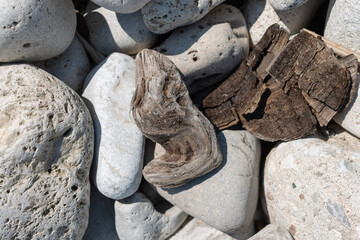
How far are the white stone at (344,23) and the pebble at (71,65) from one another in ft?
6.20

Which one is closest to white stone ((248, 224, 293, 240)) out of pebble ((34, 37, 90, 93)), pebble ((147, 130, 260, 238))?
pebble ((147, 130, 260, 238))

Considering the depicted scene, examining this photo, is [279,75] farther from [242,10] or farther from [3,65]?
[3,65]

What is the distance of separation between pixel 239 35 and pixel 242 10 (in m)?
0.38

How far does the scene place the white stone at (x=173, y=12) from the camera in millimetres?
2420

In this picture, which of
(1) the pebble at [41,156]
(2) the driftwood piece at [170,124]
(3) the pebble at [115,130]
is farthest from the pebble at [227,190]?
(1) the pebble at [41,156]

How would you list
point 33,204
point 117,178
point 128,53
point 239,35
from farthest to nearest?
point 128,53, point 239,35, point 117,178, point 33,204

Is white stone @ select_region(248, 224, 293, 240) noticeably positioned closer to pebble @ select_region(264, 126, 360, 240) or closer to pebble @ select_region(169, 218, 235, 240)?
pebble @ select_region(264, 126, 360, 240)

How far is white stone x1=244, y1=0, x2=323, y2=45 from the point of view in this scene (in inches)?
104

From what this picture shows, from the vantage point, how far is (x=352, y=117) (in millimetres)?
2438

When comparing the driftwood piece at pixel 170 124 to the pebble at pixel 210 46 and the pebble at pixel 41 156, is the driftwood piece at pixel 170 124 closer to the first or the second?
the pebble at pixel 210 46

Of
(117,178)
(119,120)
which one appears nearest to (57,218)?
(117,178)

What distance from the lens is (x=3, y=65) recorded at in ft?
8.14

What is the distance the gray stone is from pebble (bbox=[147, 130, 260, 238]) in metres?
0.57

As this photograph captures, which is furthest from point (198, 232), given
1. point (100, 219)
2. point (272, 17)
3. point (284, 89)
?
point (272, 17)
